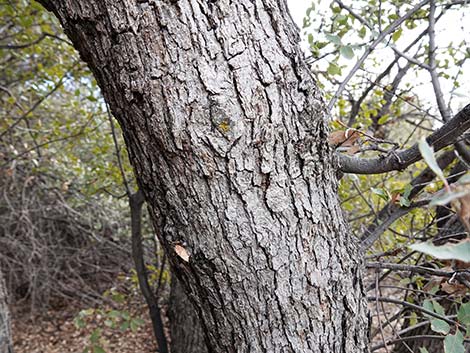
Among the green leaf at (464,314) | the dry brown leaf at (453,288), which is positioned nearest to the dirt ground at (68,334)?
the dry brown leaf at (453,288)

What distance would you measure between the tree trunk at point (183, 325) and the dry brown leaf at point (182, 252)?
125cm

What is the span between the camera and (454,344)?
89 centimetres

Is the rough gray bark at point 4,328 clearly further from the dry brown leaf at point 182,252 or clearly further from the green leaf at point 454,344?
the green leaf at point 454,344

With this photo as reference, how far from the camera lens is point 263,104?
0.73 m

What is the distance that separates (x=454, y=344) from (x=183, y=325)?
59.8 inches

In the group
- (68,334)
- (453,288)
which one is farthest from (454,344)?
(68,334)

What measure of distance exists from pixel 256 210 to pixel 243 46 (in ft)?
1.00

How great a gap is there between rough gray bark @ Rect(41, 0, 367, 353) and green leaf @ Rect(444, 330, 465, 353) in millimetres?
238

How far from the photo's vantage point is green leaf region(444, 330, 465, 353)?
0.88 metres

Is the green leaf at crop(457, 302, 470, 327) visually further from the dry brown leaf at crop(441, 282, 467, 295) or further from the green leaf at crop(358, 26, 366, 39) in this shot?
the green leaf at crop(358, 26, 366, 39)

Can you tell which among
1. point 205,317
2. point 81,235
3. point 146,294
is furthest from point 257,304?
point 81,235

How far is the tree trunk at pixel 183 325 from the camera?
198 centimetres

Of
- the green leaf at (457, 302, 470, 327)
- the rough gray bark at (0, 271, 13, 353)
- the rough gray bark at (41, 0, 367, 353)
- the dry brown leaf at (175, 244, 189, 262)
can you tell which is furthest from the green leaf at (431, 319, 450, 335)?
the rough gray bark at (0, 271, 13, 353)

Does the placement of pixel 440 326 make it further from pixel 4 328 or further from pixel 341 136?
pixel 4 328
